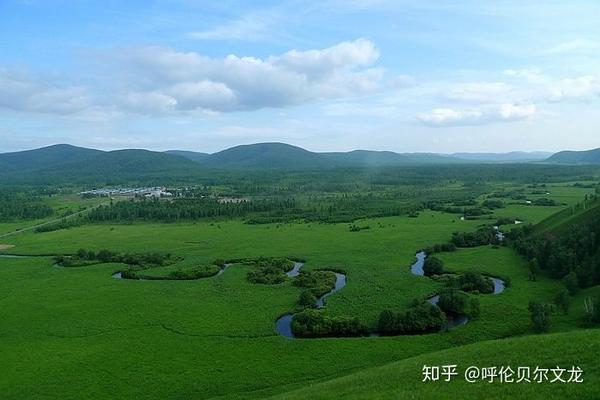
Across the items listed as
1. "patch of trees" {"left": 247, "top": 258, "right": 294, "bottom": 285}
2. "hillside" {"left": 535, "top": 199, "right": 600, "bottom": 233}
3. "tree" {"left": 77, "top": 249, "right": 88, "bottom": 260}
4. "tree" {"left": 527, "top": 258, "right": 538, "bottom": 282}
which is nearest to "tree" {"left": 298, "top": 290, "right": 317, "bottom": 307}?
"patch of trees" {"left": 247, "top": 258, "right": 294, "bottom": 285}

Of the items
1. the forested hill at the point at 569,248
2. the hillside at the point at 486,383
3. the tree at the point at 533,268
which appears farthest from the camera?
the tree at the point at 533,268

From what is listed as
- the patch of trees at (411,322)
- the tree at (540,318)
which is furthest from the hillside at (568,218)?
the patch of trees at (411,322)

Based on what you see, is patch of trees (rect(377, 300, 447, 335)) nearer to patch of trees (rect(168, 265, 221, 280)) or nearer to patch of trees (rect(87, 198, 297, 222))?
patch of trees (rect(168, 265, 221, 280))

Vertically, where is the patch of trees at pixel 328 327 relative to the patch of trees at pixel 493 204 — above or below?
below

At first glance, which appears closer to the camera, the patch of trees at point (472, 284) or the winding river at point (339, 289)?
the winding river at point (339, 289)

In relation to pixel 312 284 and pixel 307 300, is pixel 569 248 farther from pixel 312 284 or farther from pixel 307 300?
pixel 307 300

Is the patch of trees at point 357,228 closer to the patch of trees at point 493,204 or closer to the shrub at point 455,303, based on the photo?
the patch of trees at point 493,204

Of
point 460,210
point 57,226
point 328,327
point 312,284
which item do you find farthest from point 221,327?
point 460,210
